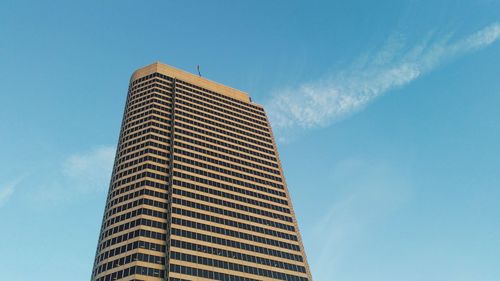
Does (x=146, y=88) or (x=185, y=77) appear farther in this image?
(x=185, y=77)

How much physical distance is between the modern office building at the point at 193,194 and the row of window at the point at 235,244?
266 mm

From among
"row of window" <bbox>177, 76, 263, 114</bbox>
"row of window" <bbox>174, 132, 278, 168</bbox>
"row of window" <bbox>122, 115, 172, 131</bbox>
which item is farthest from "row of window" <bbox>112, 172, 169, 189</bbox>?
"row of window" <bbox>177, 76, 263, 114</bbox>

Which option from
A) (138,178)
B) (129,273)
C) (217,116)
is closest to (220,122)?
(217,116)

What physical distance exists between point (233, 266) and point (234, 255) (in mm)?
3037

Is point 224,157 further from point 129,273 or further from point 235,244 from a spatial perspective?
point 129,273

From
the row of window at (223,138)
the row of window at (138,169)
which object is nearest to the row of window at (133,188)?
the row of window at (138,169)

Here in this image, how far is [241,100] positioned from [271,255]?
62689mm

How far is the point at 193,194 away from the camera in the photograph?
4119 inches

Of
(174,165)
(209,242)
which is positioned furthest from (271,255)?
(174,165)

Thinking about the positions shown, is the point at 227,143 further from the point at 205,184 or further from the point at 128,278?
the point at 128,278

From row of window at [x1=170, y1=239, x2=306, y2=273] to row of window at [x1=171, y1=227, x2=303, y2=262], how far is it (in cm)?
183

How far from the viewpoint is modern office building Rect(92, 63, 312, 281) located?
294 ft

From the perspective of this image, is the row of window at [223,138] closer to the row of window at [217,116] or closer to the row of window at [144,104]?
the row of window at [217,116]

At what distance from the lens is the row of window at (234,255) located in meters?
91.9
